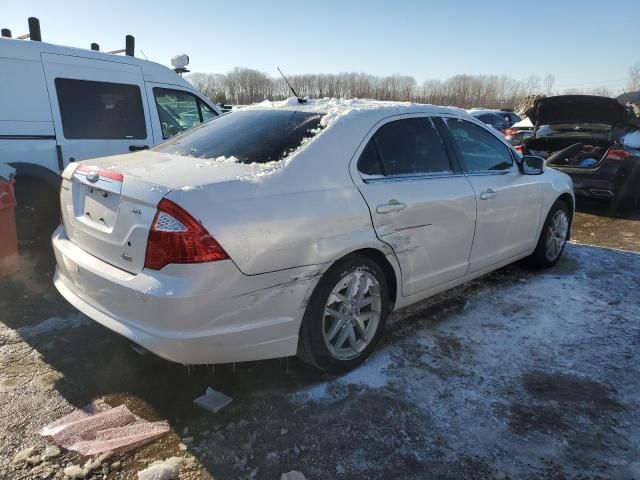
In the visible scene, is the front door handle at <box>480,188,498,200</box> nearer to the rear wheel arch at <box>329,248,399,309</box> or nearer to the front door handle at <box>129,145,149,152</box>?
the rear wheel arch at <box>329,248,399,309</box>

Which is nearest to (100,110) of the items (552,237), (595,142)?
(552,237)

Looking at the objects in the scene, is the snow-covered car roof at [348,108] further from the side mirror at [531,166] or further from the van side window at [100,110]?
the van side window at [100,110]

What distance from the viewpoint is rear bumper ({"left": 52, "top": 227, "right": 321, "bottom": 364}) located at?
2.35 metres

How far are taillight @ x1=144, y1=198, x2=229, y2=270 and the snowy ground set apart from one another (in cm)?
93

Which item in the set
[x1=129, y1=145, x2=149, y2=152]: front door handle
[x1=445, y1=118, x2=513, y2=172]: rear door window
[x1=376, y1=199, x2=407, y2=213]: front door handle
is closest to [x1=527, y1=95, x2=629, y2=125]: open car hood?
[x1=445, y1=118, x2=513, y2=172]: rear door window

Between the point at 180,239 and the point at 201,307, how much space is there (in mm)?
345

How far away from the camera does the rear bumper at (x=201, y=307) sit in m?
2.35

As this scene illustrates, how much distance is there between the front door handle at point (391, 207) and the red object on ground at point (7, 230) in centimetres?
349

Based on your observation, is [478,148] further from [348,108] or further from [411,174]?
[348,108]

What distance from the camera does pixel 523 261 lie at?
5.29 meters

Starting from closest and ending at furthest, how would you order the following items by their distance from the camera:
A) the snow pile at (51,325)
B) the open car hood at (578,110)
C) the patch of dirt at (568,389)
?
the patch of dirt at (568,389), the snow pile at (51,325), the open car hood at (578,110)

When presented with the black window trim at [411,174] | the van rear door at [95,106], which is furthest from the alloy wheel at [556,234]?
the van rear door at [95,106]

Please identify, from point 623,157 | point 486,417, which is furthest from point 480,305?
point 623,157

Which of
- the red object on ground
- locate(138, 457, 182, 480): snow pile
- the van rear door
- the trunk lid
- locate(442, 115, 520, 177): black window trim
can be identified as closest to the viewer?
locate(138, 457, 182, 480): snow pile
